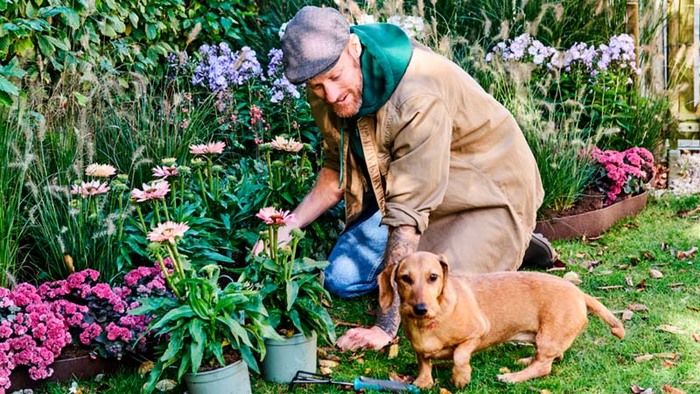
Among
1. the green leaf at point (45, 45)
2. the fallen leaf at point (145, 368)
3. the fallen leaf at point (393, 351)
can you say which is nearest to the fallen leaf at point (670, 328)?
the fallen leaf at point (393, 351)

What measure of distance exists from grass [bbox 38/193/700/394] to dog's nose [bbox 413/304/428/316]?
47 cm

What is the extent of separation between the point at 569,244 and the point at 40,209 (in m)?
3.77

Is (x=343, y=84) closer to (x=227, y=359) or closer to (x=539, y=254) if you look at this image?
(x=227, y=359)

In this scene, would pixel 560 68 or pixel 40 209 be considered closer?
pixel 40 209

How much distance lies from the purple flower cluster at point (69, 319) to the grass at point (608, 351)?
19 centimetres

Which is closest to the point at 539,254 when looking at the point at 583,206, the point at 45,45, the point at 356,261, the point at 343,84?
the point at 356,261

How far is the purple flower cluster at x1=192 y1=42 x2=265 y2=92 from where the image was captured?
259 inches

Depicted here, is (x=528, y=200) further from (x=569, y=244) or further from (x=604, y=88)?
(x=604, y=88)

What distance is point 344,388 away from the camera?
12.6 ft

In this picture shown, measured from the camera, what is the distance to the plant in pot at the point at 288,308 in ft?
12.2

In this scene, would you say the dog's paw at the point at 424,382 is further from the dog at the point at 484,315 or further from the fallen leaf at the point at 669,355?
the fallen leaf at the point at 669,355

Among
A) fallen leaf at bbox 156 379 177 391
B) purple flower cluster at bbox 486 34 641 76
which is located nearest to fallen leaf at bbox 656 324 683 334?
fallen leaf at bbox 156 379 177 391

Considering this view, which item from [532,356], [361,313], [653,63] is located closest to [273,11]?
[653,63]

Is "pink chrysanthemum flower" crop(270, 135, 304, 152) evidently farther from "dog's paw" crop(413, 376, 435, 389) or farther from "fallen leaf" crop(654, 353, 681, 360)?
"fallen leaf" crop(654, 353, 681, 360)
